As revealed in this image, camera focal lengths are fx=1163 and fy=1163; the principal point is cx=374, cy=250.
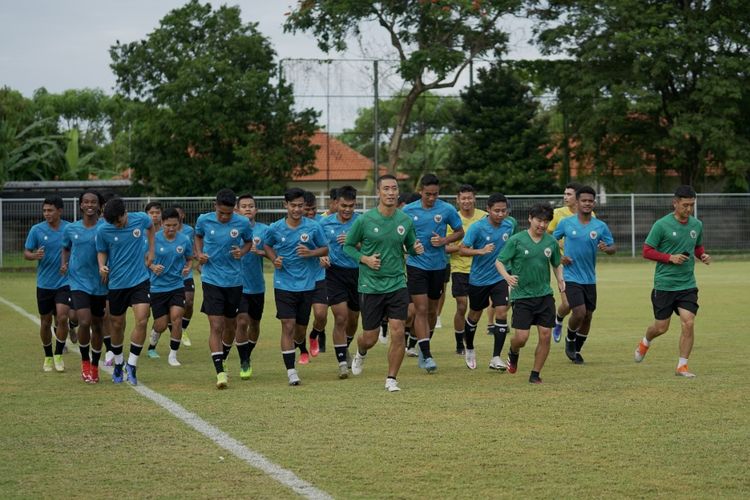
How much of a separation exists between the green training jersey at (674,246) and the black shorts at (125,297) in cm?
541

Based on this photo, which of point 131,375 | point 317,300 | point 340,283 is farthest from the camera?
point 340,283

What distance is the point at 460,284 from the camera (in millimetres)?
15211

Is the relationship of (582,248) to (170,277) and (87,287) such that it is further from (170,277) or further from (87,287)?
(87,287)

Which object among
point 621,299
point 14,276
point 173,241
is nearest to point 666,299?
point 173,241

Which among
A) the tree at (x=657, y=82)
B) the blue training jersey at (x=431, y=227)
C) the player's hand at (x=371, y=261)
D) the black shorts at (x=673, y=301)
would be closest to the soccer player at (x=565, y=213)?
the blue training jersey at (x=431, y=227)

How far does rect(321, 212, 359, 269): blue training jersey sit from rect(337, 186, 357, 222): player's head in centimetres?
22

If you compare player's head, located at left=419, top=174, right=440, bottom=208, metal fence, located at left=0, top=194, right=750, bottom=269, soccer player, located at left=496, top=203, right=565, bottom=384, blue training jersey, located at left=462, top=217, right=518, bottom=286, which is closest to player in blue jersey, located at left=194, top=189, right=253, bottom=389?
player's head, located at left=419, top=174, right=440, bottom=208

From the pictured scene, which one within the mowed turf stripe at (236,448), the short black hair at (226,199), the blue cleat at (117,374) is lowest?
the blue cleat at (117,374)

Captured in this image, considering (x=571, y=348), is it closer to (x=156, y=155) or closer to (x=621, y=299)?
(x=621, y=299)

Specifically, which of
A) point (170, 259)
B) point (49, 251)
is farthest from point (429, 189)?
point (49, 251)

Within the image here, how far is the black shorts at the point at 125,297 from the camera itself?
12.2 metres

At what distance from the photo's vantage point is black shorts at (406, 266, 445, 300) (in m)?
13.6

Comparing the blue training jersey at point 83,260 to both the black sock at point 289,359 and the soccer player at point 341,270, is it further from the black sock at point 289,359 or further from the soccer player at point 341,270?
the soccer player at point 341,270

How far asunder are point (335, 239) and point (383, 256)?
319 centimetres
